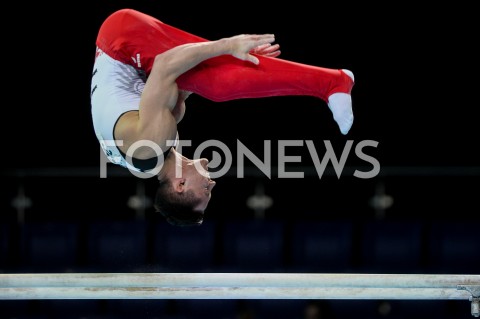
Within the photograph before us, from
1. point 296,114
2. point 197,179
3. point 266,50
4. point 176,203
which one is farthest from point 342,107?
point 296,114

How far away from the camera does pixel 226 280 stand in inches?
146

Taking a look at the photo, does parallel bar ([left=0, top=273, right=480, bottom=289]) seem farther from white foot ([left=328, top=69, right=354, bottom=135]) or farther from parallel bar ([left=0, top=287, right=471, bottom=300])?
white foot ([left=328, top=69, right=354, bottom=135])

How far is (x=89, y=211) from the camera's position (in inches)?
268

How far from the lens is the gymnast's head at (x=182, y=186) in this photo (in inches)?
164

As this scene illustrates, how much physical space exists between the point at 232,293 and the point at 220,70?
1.18 m

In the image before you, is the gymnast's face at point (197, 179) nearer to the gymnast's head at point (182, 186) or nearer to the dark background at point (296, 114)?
the gymnast's head at point (182, 186)

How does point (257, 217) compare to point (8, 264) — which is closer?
point (8, 264)

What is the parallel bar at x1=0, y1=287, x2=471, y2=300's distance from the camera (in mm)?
3961

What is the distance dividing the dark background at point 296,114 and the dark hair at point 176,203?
8.40 ft

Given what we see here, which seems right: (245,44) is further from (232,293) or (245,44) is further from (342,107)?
(232,293)

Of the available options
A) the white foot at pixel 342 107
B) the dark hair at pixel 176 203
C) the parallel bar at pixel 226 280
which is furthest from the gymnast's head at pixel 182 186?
the white foot at pixel 342 107

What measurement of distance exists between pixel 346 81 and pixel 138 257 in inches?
116
